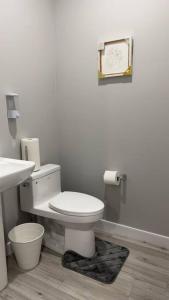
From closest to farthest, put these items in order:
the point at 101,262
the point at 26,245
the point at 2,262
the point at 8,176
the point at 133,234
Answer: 1. the point at 8,176
2. the point at 2,262
3. the point at 26,245
4. the point at 101,262
5. the point at 133,234

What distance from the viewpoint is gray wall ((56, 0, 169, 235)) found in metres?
1.71

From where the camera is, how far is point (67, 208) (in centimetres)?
169

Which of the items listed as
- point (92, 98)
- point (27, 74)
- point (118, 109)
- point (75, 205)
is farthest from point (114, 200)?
point (27, 74)

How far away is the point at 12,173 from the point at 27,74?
1009 mm

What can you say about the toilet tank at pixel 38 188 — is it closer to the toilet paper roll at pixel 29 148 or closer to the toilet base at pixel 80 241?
the toilet paper roll at pixel 29 148

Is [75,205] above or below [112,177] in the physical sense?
below

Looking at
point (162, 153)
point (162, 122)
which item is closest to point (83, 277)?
point (162, 153)

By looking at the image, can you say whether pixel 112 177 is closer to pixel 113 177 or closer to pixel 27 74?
pixel 113 177

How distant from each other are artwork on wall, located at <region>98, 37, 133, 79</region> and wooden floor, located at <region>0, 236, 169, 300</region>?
157 centimetres

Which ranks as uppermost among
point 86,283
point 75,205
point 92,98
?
point 92,98

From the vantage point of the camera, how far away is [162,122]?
1.75 meters

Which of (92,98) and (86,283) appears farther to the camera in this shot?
(92,98)

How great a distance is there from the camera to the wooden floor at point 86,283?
4.73 feet

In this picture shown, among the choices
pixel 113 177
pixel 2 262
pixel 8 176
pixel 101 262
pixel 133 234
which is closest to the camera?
pixel 8 176
